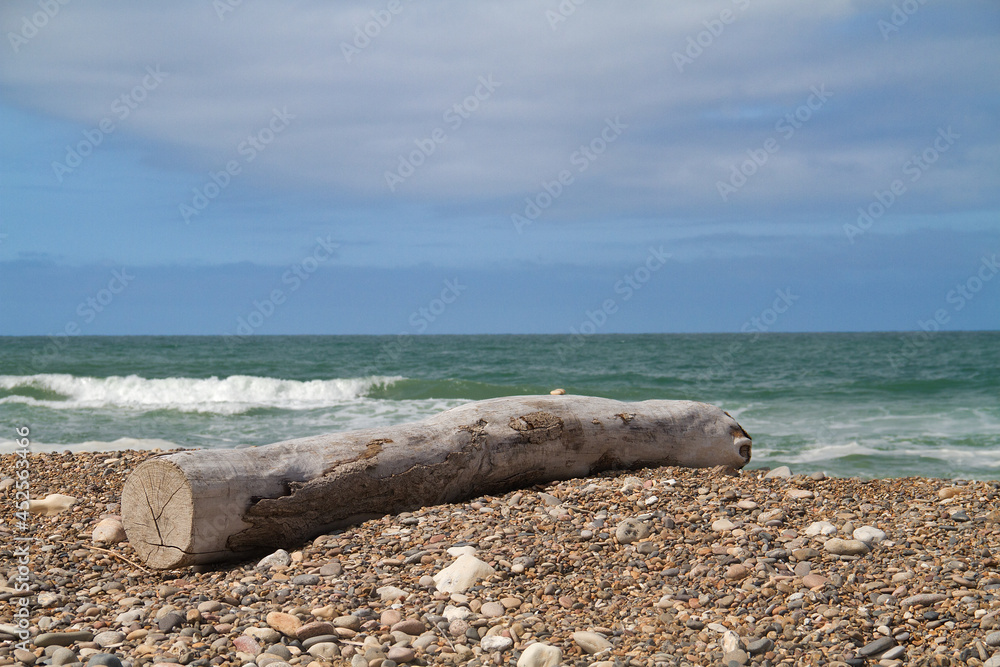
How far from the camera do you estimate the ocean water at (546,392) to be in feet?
37.0

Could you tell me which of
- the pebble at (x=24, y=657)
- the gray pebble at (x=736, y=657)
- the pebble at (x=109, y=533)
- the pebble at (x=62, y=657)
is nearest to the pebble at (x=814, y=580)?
the gray pebble at (x=736, y=657)

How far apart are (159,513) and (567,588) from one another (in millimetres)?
2522

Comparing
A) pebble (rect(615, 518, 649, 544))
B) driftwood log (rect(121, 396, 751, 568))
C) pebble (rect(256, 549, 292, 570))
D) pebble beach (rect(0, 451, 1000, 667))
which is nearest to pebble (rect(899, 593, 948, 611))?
pebble beach (rect(0, 451, 1000, 667))

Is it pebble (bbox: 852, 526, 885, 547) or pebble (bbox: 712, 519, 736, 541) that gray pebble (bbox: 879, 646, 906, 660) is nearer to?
pebble (bbox: 852, 526, 885, 547)

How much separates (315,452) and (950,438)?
1131 centimetres

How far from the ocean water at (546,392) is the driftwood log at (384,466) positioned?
13.1 ft

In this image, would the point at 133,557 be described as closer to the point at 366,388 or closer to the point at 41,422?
the point at 41,422

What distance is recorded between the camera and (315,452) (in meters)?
5.05

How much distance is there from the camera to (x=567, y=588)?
13.3 ft

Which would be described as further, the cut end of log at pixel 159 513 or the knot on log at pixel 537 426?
the knot on log at pixel 537 426

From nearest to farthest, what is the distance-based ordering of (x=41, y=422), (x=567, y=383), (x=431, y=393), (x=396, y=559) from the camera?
(x=396, y=559) < (x=41, y=422) < (x=431, y=393) < (x=567, y=383)

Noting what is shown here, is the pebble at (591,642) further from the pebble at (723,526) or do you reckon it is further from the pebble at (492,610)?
the pebble at (723,526)

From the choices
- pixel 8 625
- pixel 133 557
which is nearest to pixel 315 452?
pixel 133 557

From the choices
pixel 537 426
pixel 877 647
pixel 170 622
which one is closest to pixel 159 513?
pixel 170 622
